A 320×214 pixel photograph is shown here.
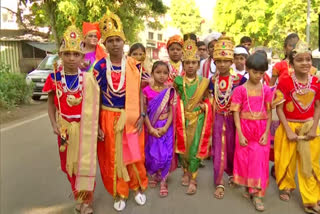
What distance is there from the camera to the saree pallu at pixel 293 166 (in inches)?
122

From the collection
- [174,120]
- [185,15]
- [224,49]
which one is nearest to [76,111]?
[174,120]

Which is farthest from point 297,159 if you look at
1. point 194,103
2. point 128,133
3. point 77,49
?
point 77,49

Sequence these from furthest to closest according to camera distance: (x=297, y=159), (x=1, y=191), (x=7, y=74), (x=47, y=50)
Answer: (x=47, y=50) < (x=7, y=74) < (x=1, y=191) < (x=297, y=159)

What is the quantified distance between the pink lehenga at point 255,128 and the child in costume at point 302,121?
155 millimetres

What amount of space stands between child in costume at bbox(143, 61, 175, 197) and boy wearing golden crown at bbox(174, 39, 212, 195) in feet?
0.41

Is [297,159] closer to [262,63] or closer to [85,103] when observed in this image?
[262,63]

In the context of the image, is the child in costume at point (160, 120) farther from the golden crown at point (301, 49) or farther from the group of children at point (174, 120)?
the golden crown at point (301, 49)

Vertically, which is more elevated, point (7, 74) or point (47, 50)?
point (47, 50)

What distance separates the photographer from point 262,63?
124 inches

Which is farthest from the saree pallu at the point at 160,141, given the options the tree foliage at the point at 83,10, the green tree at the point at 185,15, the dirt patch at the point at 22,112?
the green tree at the point at 185,15

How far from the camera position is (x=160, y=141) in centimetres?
350

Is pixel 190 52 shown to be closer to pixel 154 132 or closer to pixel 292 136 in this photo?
pixel 154 132

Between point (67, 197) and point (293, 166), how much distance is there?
8.60 feet

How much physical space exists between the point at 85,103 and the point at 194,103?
1277mm
